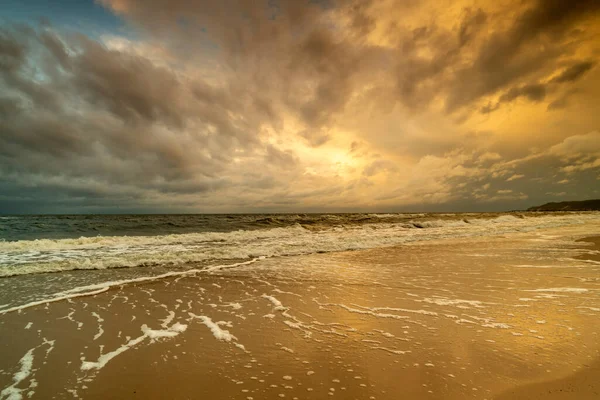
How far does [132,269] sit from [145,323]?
6.93 metres

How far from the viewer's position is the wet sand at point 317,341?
3.54m

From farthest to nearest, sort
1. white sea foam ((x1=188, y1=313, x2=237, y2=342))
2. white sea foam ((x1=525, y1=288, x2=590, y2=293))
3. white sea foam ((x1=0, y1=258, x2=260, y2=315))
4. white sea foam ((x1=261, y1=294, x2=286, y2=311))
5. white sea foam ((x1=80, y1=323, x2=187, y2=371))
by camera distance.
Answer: white sea foam ((x1=525, y1=288, x2=590, y2=293)), white sea foam ((x1=0, y1=258, x2=260, y2=315)), white sea foam ((x1=261, y1=294, x2=286, y2=311)), white sea foam ((x1=188, y1=313, x2=237, y2=342)), white sea foam ((x1=80, y1=323, x2=187, y2=371))

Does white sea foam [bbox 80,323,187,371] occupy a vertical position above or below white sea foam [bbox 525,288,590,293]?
below

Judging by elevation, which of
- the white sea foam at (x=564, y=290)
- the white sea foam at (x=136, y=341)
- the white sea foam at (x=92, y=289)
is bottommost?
the white sea foam at (x=92, y=289)

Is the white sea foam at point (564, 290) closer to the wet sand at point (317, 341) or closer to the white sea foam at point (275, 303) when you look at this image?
the wet sand at point (317, 341)

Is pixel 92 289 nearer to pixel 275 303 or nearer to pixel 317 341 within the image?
pixel 275 303

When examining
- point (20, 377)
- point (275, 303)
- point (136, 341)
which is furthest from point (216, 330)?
point (20, 377)

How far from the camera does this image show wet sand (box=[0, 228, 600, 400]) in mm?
3541

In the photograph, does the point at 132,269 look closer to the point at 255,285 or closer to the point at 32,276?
the point at 32,276

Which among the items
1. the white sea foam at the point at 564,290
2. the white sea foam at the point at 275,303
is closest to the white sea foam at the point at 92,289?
the white sea foam at the point at 275,303

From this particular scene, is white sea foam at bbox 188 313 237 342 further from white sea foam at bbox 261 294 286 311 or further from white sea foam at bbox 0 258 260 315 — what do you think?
white sea foam at bbox 0 258 260 315

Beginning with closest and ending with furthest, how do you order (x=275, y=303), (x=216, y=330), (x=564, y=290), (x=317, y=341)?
(x=317, y=341) → (x=216, y=330) → (x=275, y=303) → (x=564, y=290)

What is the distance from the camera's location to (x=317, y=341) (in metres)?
4.80

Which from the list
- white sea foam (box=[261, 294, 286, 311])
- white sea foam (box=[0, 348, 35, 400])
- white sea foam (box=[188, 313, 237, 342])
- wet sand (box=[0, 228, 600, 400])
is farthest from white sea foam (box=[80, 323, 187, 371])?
white sea foam (box=[261, 294, 286, 311])
